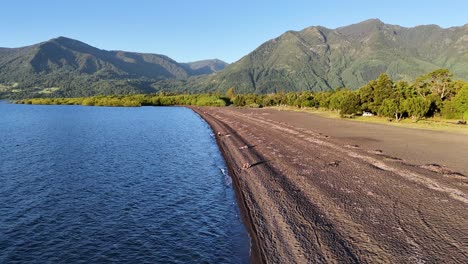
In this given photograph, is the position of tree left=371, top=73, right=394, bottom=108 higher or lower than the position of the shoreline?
higher

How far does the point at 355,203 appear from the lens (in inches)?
1142

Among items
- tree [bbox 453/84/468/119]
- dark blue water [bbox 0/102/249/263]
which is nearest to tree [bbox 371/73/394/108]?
tree [bbox 453/84/468/119]

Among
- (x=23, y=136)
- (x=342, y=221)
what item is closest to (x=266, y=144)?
(x=342, y=221)

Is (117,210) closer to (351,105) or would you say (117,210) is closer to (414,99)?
(414,99)

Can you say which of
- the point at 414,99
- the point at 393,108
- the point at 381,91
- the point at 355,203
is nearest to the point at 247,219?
the point at 355,203

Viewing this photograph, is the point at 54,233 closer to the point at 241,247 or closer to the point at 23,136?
the point at 241,247

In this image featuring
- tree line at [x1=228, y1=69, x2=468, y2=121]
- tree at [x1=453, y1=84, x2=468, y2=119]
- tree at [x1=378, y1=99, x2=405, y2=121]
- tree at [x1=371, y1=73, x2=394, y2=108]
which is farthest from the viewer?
tree at [x1=371, y1=73, x2=394, y2=108]

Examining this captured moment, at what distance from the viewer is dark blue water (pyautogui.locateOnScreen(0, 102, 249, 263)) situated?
21688 mm

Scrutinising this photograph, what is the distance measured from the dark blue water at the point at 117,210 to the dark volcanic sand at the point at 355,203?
290cm

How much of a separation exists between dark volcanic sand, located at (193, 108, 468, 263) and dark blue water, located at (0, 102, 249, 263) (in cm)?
290

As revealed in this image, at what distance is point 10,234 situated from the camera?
23.5 metres

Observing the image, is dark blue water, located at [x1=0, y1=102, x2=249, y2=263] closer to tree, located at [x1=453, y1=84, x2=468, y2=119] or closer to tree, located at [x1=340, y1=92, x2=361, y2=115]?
tree, located at [x1=340, y1=92, x2=361, y2=115]

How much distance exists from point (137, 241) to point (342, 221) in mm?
15379

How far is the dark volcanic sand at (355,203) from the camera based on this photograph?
20.6 meters
